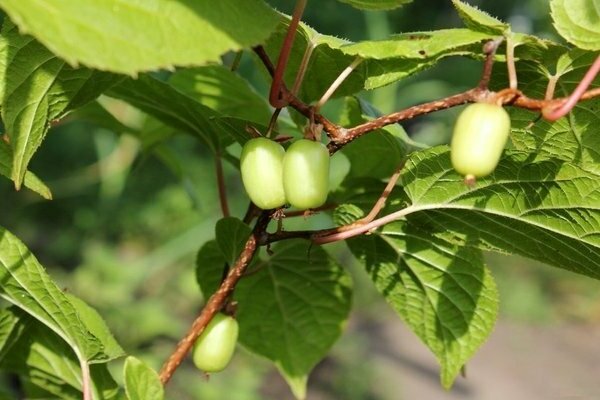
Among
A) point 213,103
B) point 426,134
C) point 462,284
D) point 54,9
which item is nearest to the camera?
point 54,9

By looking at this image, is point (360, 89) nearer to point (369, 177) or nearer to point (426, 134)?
point (369, 177)

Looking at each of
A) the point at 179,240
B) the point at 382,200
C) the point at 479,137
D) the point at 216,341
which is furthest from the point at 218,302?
the point at 179,240

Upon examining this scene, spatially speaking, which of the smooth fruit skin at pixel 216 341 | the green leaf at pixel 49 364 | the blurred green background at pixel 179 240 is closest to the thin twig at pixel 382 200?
the smooth fruit skin at pixel 216 341

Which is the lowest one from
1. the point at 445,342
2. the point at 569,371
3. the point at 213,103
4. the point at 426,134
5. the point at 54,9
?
the point at 569,371

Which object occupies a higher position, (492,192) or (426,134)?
(492,192)

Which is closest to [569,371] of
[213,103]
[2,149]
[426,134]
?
[426,134]

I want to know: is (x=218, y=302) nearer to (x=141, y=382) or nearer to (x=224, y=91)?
(x=141, y=382)

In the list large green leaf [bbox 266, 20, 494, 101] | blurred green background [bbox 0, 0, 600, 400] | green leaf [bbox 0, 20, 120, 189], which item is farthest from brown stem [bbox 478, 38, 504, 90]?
blurred green background [bbox 0, 0, 600, 400]
